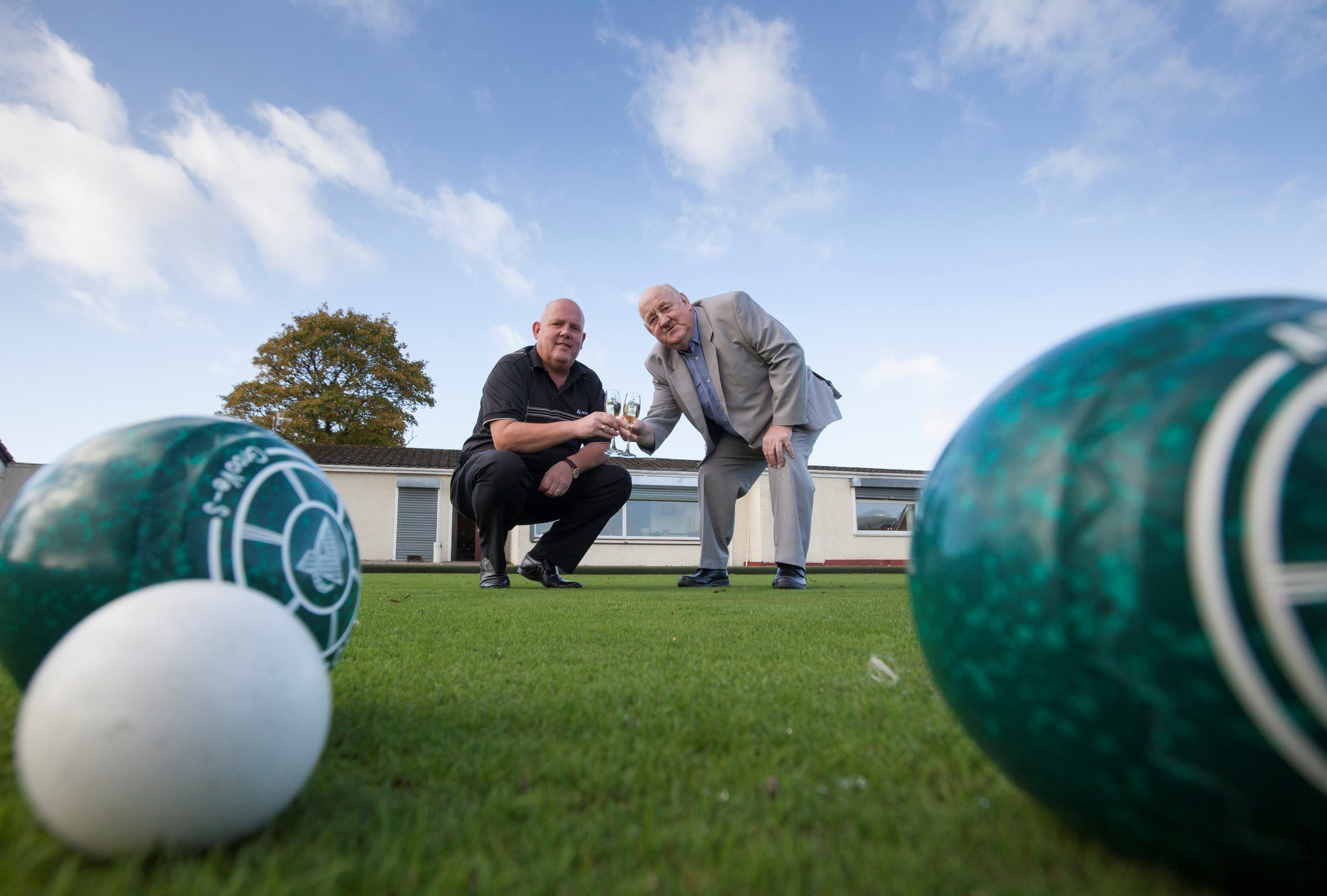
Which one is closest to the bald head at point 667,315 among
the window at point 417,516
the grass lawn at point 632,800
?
the grass lawn at point 632,800

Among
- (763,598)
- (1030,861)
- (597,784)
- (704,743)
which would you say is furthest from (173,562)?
(763,598)

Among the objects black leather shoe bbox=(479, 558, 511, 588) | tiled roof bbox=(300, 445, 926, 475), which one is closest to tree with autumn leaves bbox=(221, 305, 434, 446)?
tiled roof bbox=(300, 445, 926, 475)

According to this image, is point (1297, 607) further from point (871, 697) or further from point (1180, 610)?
point (871, 697)

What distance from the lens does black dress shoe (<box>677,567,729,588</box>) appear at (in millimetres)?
6727

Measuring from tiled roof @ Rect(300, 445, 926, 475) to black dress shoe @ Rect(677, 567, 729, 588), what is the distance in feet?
46.1

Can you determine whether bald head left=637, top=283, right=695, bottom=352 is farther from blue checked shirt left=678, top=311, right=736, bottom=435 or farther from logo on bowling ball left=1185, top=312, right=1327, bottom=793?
logo on bowling ball left=1185, top=312, right=1327, bottom=793

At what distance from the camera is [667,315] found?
6047 millimetres

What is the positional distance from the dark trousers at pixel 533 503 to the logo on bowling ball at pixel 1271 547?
5.37 metres

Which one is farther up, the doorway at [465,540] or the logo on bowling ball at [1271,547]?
the logo on bowling ball at [1271,547]

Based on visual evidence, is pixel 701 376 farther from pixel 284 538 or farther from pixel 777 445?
pixel 284 538

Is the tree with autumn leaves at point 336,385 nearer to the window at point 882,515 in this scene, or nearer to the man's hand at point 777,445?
the window at point 882,515

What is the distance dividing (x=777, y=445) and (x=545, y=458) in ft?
6.37

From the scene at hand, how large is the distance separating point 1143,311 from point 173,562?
1882 mm

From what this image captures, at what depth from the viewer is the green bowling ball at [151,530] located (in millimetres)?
1618
